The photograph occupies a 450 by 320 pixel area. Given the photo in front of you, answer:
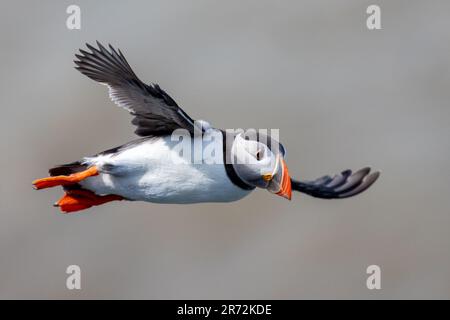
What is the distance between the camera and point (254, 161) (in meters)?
5.82

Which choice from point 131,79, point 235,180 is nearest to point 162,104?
point 131,79

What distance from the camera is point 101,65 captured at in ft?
20.1

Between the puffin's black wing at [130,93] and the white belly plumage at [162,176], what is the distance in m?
0.11

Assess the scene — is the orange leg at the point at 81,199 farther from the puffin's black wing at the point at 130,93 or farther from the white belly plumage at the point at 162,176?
the puffin's black wing at the point at 130,93

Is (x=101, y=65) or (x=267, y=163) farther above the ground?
(x=101, y=65)

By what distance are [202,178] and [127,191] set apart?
0.60m

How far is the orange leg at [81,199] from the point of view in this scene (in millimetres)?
6544

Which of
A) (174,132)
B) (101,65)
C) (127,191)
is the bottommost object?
(127,191)

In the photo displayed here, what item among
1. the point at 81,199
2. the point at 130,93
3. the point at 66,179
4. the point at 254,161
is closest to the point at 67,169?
the point at 66,179

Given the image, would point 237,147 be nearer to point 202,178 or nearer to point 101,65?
point 202,178

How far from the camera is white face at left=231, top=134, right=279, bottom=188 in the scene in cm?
577

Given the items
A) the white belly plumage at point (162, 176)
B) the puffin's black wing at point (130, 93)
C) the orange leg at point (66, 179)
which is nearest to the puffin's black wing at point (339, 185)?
the white belly plumage at point (162, 176)

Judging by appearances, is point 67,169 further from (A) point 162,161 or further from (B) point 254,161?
(B) point 254,161

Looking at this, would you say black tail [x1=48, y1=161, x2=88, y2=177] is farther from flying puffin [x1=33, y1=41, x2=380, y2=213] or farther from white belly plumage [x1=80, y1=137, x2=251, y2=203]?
white belly plumage [x1=80, y1=137, x2=251, y2=203]
